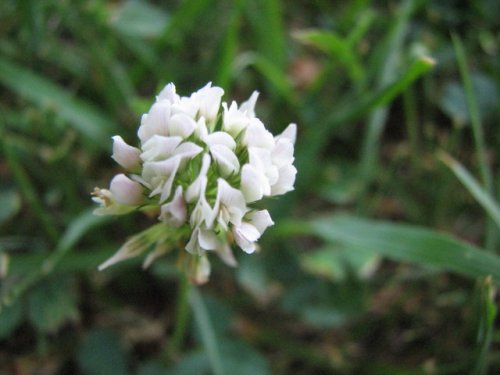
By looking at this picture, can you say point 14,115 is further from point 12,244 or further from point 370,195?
point 370,195

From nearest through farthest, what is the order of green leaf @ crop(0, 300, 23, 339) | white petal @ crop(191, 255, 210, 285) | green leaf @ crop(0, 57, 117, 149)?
white petal @ crop(191, 255, 210, 285) → green leaf @ crop(0, 300, 23, 339) → green leaf @ crop(0, 57, 117, 149)

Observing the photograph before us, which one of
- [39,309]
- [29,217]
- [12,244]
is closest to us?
[39,309]

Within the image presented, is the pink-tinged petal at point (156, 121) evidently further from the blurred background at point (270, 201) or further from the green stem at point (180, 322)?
the blurred background at point (270, 201)

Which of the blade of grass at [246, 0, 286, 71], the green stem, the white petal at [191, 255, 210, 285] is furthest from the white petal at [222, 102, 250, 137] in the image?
the blade of grass at [246, 0, 286, 71]

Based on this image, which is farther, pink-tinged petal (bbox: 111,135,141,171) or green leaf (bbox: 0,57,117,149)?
green leaf (bbox: 0,57,117,149)

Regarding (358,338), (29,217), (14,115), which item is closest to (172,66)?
(14,115)

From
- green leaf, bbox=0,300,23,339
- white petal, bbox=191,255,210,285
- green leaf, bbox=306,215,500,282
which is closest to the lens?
white petal, bbox=191,255,210,285

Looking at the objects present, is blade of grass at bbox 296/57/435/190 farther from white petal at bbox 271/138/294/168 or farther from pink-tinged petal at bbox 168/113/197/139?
pink-tinged petal at bbox 168/113/197/139

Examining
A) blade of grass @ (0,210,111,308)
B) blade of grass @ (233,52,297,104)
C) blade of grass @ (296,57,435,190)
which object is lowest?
blade of grass @ (0,210,111,308)

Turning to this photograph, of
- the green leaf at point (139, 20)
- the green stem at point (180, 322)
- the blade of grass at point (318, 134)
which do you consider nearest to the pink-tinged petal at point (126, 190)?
the green stem at point (180, 322)
